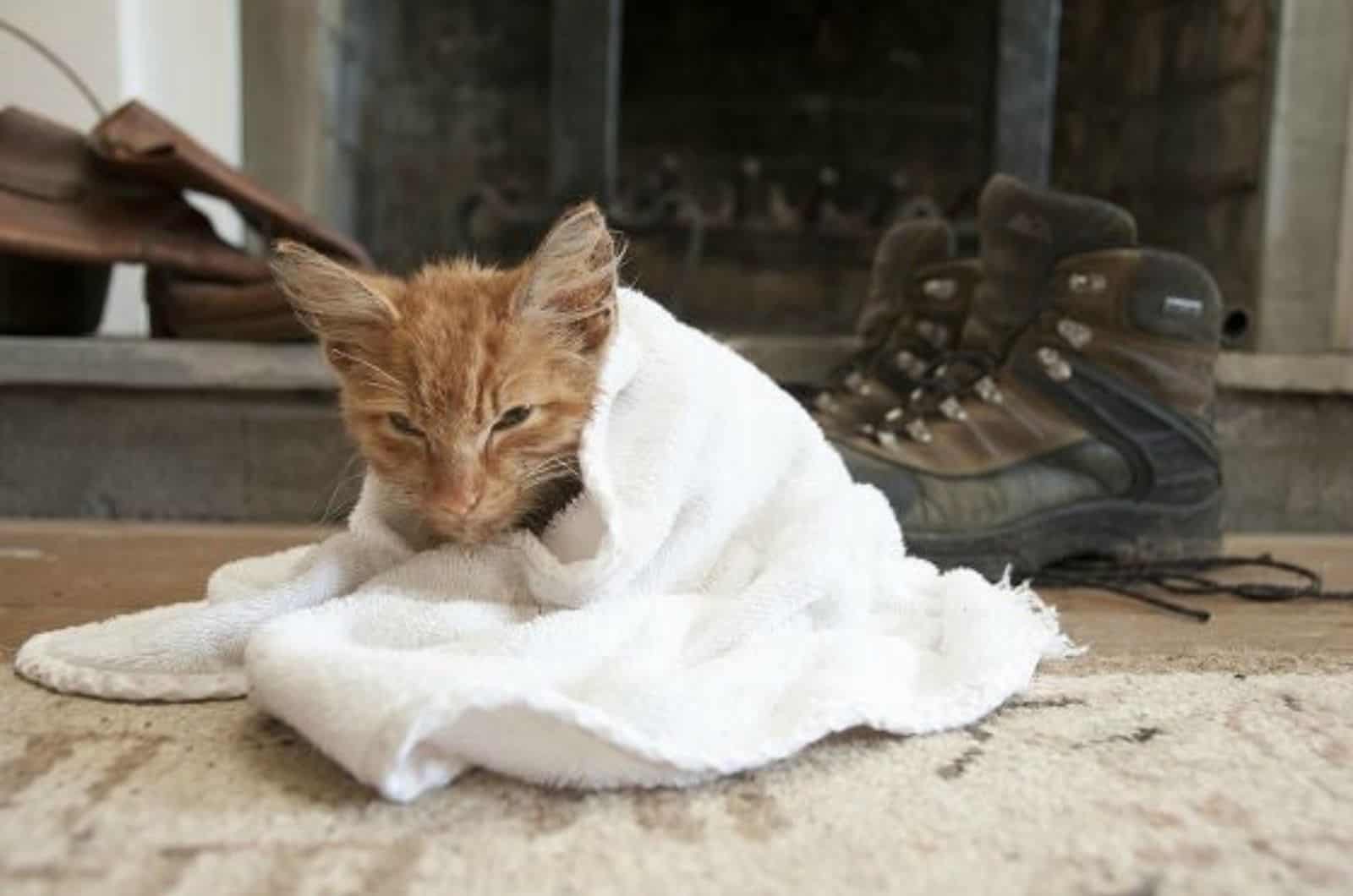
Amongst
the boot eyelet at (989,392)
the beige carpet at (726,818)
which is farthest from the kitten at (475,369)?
the boot eyelet at (989,392)

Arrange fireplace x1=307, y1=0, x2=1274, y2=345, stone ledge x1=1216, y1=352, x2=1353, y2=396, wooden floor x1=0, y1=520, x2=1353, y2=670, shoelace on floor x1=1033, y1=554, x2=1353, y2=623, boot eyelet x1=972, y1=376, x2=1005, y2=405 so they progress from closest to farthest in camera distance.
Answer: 1. wooden floor x1=0, y1=520, x2=1353, y2=670
2. shoelace on floor x1=1033, y1=554, x2=1353, y2=623
3. boot eyelet x1=972, y1=376, x2=1005, y2=405
4. stone ledge x1=1216, y1=352, x2=1353, y2=396
5. fireplace x1=307, y1=0, x2=1274, y2=345

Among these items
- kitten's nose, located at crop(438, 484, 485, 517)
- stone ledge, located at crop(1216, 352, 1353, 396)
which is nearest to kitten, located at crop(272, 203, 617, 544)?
kitten's nose, located at crop(438, 484, 485, 517)

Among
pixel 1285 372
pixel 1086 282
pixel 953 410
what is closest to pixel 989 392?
pixel 953 410

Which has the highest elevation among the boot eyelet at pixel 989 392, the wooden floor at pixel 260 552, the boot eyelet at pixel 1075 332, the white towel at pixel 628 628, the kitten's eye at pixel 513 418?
the boot eyelet at pixel 1075 332

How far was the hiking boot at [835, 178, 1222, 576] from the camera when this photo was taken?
108 cm

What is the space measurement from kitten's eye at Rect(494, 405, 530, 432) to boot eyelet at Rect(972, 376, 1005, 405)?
61cm

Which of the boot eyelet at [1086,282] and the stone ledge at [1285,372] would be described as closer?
the boot eyelet at [1086,282]

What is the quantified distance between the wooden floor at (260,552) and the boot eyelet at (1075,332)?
25 centimetres

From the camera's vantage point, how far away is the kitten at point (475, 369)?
67cm

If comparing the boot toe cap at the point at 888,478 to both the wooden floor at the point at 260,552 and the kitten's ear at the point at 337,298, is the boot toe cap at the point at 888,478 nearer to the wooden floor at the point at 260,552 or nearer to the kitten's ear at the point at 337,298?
the wooden floor at the point at 260,552

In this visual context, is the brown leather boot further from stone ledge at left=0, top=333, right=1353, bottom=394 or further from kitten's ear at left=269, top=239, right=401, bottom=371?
kitten's ear at left=269, top=239, right=401, bottom=371

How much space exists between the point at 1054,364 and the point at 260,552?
2.75 ft

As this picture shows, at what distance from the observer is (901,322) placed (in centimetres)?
135

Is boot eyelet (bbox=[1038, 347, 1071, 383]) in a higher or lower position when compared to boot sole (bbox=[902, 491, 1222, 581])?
higher
